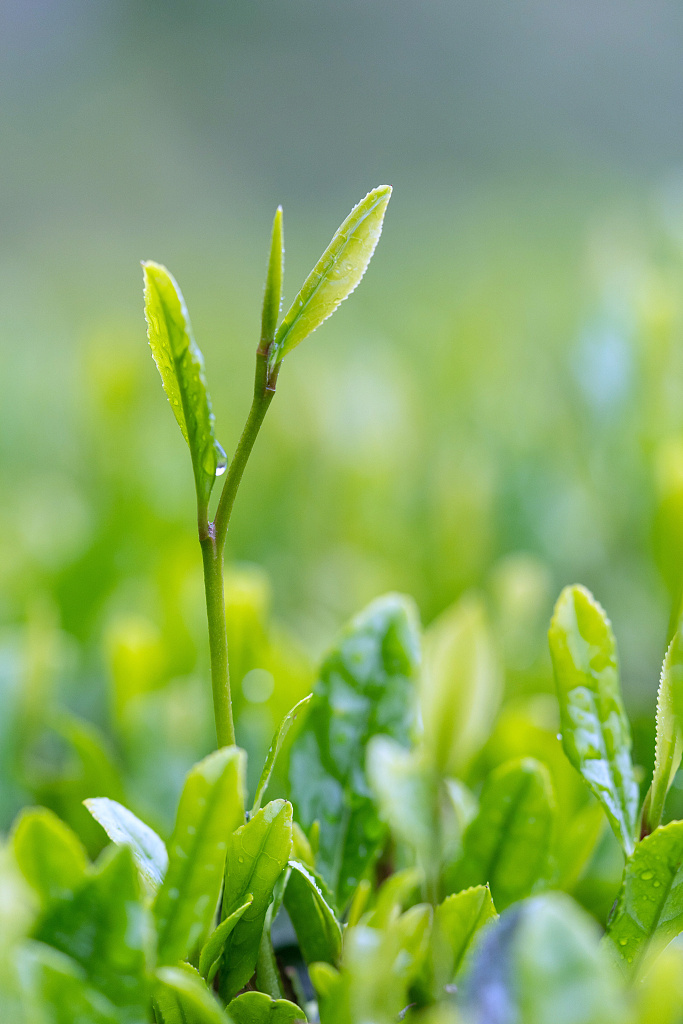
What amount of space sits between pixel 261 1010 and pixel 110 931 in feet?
0.42

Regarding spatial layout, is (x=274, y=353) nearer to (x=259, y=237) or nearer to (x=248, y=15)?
(x=259, y=237)

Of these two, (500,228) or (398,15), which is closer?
(500,228)

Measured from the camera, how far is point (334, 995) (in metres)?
0.48

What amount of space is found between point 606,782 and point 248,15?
700 inches

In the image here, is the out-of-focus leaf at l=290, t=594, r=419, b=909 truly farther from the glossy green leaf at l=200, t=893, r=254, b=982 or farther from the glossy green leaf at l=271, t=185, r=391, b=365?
the glossy green leaf at l=271, t=185, r=391, b=365

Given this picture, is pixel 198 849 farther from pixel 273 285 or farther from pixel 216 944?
pixel 273 285

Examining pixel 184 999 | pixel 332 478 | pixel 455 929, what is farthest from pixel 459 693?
pixel 332 478

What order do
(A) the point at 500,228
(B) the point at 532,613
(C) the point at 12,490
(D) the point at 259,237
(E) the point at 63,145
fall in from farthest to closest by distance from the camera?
(E) the point at 63,145, (D) the point at 259,237, (A) the point at 500,228, (C) the point at 12,490, (B) the point at 532,613

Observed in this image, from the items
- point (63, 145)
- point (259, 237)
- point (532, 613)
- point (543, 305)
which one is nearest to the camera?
point (532, 613)

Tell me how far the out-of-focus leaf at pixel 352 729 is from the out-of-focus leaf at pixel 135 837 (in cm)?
14

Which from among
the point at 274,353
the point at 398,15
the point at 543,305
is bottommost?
the point at 274,353

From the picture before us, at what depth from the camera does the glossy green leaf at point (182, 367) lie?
0.51 meters

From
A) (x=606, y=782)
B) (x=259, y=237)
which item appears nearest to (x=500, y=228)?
(x=259, y=237)

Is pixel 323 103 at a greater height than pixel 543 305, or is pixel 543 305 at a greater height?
pixel 323 103
